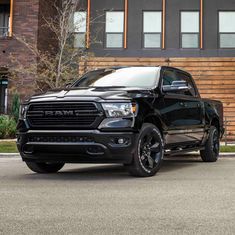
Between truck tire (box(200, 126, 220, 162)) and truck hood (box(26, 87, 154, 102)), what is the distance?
9.63 ft

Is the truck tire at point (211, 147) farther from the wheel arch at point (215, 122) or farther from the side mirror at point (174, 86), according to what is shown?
the side mirror at point (174, 86)

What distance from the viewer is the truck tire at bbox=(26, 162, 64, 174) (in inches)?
346

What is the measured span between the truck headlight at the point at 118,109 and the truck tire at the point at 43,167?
1990mm

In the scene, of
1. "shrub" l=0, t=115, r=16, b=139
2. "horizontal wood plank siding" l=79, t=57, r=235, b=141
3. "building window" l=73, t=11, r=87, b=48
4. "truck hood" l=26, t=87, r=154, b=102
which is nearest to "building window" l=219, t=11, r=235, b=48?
"horizontal wood plank siding" l=79, t=57, r=235, b=141

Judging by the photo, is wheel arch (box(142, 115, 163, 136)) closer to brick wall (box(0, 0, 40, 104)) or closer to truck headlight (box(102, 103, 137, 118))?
truck headlight (box(102, 103, 137, 118))

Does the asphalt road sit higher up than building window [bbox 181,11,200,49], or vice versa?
building window [bbox 181,11,200,49]

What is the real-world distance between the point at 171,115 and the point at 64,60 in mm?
11840

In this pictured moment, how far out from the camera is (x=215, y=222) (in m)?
5.02

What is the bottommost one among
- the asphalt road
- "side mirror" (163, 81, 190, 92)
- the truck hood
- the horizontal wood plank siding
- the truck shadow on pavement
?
the asphalt road

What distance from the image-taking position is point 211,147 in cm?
1080

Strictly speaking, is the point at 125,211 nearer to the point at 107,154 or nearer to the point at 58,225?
the point at 58,225

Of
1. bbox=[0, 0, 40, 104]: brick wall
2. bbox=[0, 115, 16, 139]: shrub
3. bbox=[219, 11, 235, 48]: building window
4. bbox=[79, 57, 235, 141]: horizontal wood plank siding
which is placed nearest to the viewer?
bbox=[0, 115, 16, 139]: shrub

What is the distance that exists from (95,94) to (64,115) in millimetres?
599

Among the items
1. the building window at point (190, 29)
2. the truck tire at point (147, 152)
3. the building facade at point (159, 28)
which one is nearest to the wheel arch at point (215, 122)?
the truck tire at point (147, 152)
